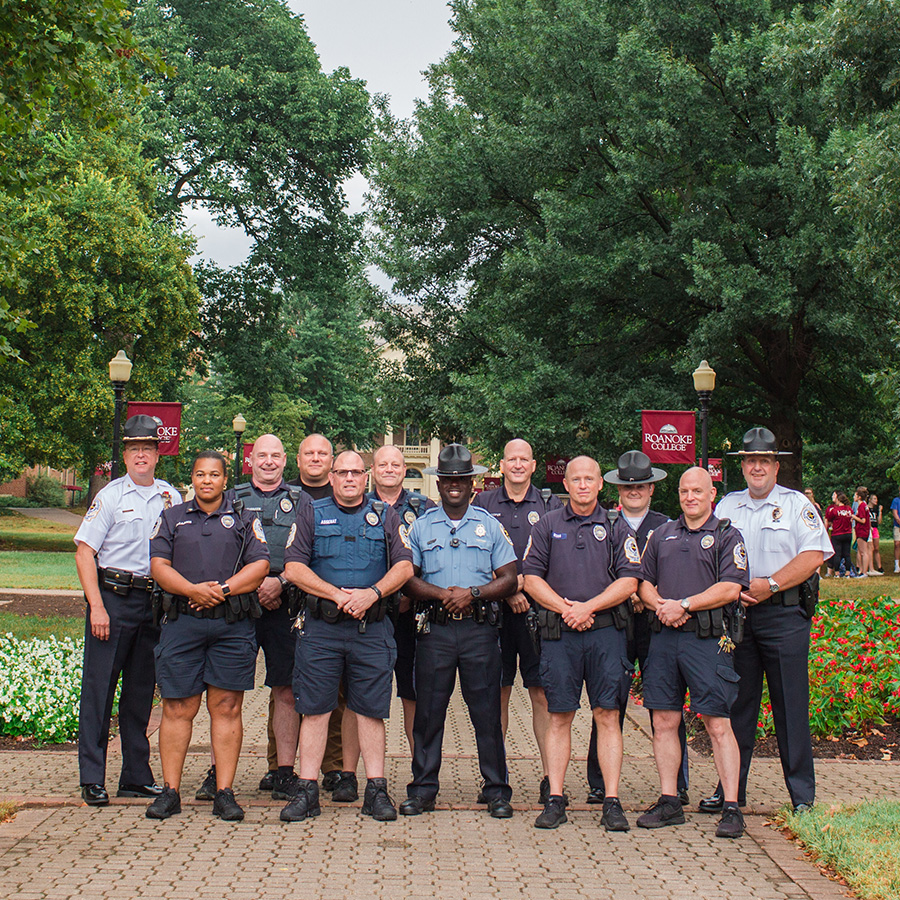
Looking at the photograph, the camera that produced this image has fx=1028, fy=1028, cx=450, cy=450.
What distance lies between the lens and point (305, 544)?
621 cm

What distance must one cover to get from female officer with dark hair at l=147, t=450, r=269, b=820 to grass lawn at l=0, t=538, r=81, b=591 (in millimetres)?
15468

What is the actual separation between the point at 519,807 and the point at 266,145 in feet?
86.1

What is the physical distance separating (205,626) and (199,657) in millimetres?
193

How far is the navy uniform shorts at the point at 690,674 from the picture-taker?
19.5ft

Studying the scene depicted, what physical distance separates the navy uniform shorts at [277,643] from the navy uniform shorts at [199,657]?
1.77 feet

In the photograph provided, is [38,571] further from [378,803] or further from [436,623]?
[378,803]

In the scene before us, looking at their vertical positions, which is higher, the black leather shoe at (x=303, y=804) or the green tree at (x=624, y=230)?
the green tree at (x=624, y=230)

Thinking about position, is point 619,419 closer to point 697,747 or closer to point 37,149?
point 697,747

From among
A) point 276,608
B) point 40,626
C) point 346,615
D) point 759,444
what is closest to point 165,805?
point 276,608

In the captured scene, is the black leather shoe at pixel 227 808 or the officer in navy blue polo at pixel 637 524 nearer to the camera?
the black leather shoe at pixel 227 808

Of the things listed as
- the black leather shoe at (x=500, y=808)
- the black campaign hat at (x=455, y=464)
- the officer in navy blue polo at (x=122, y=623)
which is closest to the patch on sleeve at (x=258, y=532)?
the officer in navy blue polo at (x=122, y=623)

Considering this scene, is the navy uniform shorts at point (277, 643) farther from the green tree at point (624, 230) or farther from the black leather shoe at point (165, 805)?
the green tree at point (624, 230)

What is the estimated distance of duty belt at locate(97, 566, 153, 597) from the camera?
6426 millimetres

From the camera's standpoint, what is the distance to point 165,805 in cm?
592
